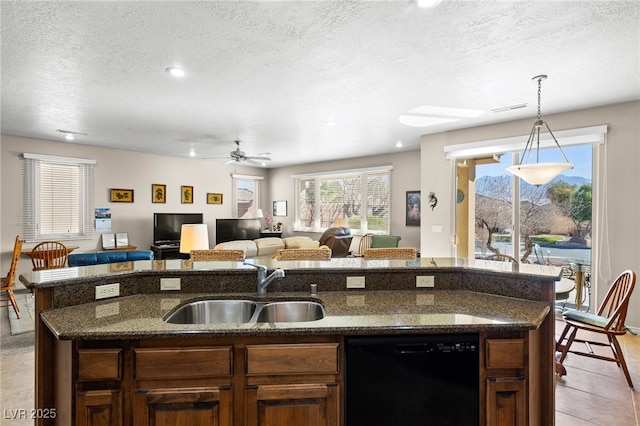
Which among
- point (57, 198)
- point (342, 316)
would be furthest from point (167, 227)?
point (342, 316)

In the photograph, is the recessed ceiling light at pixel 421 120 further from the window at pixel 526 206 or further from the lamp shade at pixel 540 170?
the lamp shade at pixel 540 170

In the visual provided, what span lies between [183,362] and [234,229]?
6912mm

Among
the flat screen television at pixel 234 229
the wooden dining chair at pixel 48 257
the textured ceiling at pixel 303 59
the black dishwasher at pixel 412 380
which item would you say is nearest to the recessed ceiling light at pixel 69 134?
the textured ceiling at pixel 303 59

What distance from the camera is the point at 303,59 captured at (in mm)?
2834

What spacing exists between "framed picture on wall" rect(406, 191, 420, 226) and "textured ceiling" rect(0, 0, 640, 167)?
2421 mm

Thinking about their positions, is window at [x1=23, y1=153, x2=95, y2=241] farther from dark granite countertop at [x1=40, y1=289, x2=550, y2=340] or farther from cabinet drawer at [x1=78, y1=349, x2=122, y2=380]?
cabinet drawer at [x1=78, y1=349, x2=122, y2=380]

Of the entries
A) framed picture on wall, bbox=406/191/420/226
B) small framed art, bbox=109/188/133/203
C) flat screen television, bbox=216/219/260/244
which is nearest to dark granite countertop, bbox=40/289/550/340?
framed picture on wall, bbox=406/191/420/226

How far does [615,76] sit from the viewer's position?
10.4 feet

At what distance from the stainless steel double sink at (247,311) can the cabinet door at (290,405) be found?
49 cm

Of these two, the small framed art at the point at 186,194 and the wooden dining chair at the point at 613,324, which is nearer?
the wooden dining chair at the point at 613,324

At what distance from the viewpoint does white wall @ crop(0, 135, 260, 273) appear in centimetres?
565

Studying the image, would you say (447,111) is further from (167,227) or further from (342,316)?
(167,227)

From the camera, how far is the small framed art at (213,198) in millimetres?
8430

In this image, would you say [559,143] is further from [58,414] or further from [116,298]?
[58,414]
